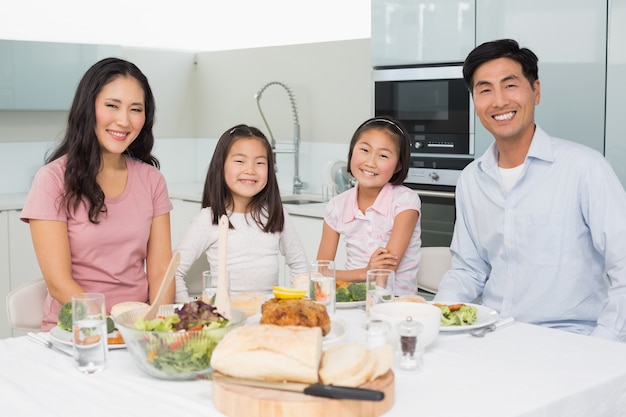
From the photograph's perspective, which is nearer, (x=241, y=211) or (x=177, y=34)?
(x=241, y=211)

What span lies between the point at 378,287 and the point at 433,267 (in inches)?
37.2

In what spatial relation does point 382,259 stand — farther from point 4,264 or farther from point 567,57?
point 4,264

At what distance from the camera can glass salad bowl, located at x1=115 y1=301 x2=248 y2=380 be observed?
1460 mm

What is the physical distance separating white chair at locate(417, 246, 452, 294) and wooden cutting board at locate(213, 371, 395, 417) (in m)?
1.41

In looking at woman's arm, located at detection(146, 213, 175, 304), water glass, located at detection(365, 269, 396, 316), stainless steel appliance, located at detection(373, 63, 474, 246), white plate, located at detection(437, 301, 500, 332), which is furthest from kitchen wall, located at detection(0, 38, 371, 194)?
water glass, located at detection(365, 269, 396, 316)

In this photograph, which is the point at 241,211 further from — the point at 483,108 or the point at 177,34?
the point at 177,34

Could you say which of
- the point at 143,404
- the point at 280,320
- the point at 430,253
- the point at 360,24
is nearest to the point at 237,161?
the point at 430,253

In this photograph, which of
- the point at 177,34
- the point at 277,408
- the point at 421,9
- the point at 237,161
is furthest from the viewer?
the point at 177,34

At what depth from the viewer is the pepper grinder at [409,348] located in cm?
157

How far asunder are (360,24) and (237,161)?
2238mm

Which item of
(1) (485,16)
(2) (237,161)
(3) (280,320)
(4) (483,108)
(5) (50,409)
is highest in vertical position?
(1) (485,16)

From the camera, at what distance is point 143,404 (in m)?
1.40

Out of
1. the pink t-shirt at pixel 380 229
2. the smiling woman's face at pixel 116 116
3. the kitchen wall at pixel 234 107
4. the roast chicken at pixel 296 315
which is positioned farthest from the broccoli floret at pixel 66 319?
the kitchen wall at pixel 234 107

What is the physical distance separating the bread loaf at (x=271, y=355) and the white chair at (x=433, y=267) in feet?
4.53
